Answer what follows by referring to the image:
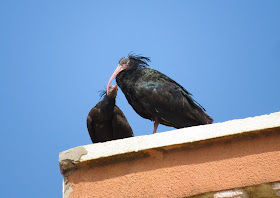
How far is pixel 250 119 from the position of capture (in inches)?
132

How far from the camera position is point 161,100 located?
5805mm

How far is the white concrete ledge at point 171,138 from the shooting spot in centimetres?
332

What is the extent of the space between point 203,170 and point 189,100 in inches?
112

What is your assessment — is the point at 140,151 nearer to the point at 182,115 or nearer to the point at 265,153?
the point at 265,153

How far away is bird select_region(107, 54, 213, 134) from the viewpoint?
5.81 m

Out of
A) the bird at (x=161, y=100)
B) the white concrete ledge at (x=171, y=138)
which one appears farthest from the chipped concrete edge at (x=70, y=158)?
the bird at (x=161, y=100)

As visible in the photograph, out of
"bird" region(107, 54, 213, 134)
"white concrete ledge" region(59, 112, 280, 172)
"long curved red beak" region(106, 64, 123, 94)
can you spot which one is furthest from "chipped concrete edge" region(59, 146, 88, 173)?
"long curved red beak" region(106, 64, 123, 94)

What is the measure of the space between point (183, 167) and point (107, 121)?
3778mm

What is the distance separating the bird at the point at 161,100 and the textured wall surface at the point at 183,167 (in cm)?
245

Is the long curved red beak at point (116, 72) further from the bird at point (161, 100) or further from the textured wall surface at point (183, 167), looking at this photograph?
the textured wall surface at point (183, 167)

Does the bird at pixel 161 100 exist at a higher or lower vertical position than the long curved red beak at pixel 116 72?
lower

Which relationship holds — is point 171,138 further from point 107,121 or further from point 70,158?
point 107,121

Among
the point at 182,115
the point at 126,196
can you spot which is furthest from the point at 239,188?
the point at 182,115

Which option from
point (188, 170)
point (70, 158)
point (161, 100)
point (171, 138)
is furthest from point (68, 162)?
point (161, 100)
